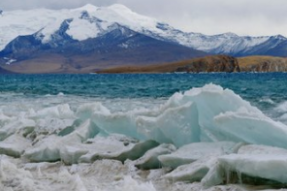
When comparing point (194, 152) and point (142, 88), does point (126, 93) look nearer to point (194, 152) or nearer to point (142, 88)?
point (142, 88)

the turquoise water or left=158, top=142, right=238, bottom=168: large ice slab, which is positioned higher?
left=158, top=142, right=238, bottom=168: large ice slab

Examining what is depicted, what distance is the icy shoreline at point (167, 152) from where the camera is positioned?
267 inches

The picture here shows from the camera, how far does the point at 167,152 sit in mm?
8797

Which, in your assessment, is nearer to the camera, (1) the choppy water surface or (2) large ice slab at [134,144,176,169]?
(2) large ice slab at [134,144,176,169]

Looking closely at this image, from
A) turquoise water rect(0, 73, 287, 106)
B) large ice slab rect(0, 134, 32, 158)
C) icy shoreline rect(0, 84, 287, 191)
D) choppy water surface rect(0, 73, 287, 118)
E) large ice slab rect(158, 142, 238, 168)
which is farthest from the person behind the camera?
turquoise water rect(0, 73, 287, 106)

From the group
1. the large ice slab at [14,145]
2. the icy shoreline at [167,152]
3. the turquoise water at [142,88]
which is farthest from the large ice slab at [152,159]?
the turquoise water at [142,88]

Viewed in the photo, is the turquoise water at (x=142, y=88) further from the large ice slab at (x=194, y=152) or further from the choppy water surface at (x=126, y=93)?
the large ice slab at (x=194, y=152)

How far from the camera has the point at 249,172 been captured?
6.53 metres

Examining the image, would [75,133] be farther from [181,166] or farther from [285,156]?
[285,156]

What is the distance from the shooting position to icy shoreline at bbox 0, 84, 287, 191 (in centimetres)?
677

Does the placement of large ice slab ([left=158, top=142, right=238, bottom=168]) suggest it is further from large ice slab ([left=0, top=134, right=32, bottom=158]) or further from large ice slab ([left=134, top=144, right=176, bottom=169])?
large ice slab ([left=0, top=134, right=32, bottom=158])

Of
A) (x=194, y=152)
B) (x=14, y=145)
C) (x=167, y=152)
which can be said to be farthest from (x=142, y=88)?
(x=194, y=152)

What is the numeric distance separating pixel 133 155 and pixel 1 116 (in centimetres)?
688

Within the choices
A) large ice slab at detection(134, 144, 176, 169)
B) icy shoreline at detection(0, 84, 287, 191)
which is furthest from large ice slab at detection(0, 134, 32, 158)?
large ice slab at detection(134, 144, 176, 169)
